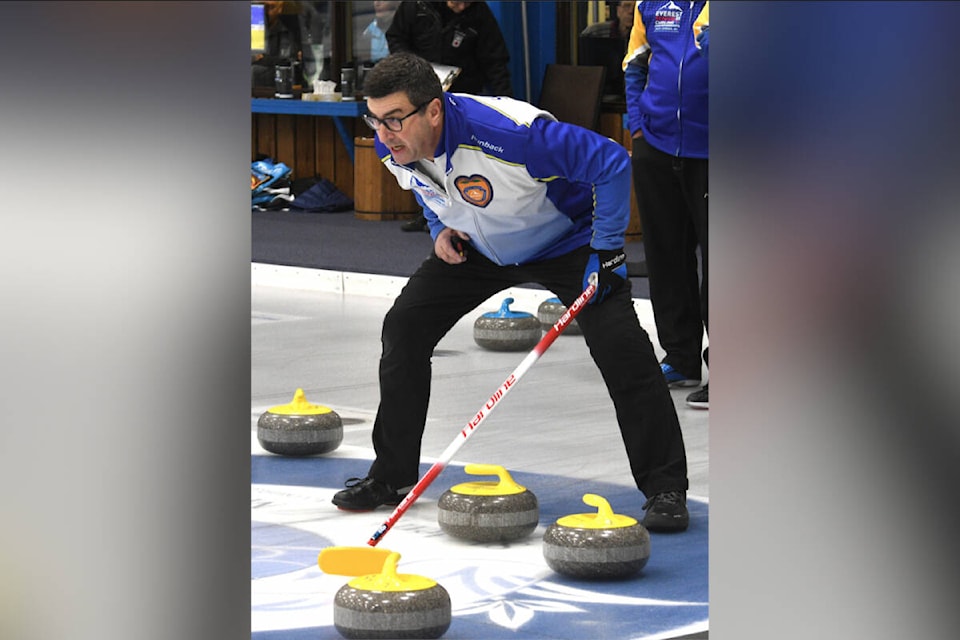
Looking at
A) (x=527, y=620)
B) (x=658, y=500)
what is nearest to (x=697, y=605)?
(x=527, y=620)

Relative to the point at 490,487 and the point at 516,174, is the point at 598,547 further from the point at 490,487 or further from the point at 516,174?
the point at 516,174

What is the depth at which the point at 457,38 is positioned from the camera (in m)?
10.6

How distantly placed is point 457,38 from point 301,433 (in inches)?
241

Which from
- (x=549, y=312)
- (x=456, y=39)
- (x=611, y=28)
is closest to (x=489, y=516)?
(x=549, y=312)

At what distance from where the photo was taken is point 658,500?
155 inches

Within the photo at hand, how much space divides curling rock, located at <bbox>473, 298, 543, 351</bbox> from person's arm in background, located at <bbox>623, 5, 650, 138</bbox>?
1.27m

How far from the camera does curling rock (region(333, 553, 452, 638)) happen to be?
2.99m

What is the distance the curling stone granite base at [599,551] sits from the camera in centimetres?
346

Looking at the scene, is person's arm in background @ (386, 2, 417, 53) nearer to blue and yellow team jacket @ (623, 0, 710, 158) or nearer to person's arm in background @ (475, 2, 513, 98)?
person's arm in background @ (475, 2, 513, 98)

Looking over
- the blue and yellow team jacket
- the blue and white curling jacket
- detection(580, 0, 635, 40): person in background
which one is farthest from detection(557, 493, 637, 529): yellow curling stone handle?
detection(580, 0, 635, 40): person in background

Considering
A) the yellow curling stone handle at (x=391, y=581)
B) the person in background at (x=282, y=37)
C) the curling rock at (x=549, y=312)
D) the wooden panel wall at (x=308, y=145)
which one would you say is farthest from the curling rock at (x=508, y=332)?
the person in background at (x=282, y=37)
